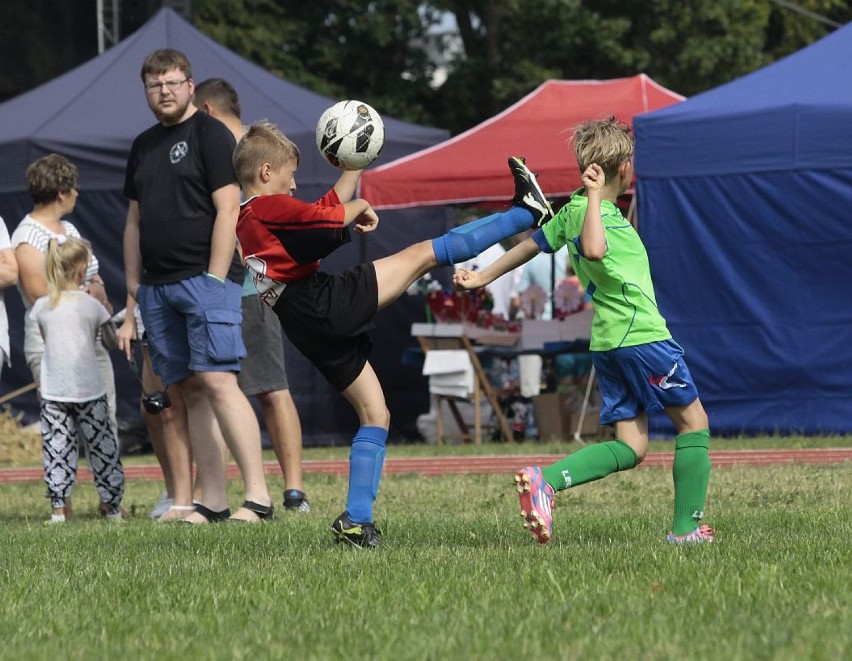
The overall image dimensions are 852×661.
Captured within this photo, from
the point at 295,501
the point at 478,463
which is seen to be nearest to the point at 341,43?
the point at 478,463

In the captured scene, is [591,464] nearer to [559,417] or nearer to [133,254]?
[133,254]

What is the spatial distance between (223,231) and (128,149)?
21.5 feet

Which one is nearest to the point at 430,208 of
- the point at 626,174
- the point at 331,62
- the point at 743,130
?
the point at 743,130

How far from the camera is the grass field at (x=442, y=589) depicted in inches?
154

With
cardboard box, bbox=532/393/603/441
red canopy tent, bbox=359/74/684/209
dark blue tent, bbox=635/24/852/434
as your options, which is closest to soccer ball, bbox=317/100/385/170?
dark blue tent, bbox=635/24/852/434

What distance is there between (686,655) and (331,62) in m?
28.0

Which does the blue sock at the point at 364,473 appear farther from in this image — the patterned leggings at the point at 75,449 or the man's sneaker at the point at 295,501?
the patterned leggings at the point at 75,449

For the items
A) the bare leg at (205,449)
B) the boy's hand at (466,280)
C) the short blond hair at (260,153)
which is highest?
the short blond hair at (260,153)

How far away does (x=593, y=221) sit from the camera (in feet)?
18.6

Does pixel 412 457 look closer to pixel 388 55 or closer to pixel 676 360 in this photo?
pixel 676 360

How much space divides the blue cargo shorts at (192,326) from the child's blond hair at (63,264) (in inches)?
38.4

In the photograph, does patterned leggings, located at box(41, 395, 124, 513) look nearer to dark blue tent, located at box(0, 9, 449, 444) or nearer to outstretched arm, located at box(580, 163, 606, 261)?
outstretched arm, located at box(580, 163, 606, 261)

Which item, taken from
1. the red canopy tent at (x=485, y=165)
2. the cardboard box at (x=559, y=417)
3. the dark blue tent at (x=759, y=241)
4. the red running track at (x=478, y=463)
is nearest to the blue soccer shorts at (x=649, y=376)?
the red running track at (x=478, y=463)

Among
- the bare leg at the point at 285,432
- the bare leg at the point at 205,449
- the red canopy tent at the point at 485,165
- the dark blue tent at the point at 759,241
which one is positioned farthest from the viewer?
the red canopy tent at the point at 485,165
